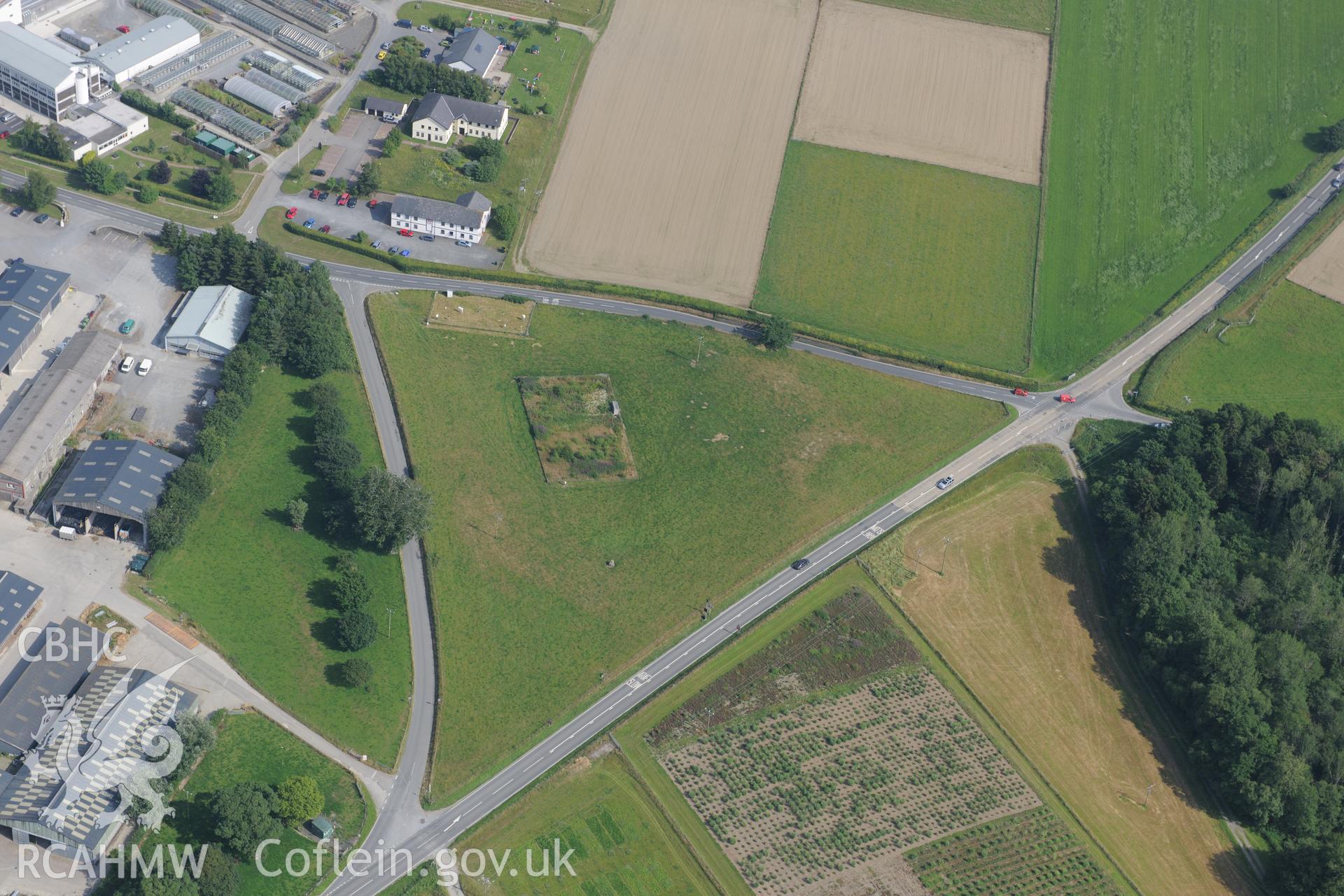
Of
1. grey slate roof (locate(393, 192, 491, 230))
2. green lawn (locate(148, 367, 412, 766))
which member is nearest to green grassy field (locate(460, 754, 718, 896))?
green lawn (locate(148, 367, 412, 766))

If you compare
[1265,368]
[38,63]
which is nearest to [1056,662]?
[1265,368]

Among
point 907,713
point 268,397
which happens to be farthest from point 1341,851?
point 268,397

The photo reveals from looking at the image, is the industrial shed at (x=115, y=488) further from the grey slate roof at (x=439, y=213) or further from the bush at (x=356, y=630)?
the grey slate roof at (x=439, y=213)

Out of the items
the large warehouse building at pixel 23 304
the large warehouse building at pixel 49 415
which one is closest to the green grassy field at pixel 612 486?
the large warehouse building at pixel 49 415

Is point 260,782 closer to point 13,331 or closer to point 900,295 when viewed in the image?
point 13,331

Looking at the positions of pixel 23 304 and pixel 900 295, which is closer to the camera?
pixel 23 304

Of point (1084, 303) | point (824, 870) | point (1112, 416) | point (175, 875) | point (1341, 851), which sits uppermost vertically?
point (1084, 303)

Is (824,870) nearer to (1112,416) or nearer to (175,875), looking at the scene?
(175,875)
